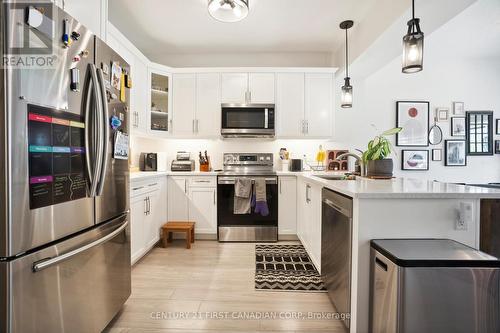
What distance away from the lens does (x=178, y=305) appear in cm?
184

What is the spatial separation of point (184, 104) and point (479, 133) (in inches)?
192

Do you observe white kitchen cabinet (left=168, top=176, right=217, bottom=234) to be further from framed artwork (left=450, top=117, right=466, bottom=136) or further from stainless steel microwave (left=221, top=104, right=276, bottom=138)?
framed artwork (left=450, top=117, right=466, bottom=136)

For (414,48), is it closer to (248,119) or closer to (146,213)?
(248,119)

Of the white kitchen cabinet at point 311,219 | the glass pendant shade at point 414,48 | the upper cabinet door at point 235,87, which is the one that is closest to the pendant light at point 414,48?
the glass pendant shade at point 414,48

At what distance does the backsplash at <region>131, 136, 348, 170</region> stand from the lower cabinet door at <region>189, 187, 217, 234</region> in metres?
0.64

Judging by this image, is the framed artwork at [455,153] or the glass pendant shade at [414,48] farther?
the framed artwork at [455,153]

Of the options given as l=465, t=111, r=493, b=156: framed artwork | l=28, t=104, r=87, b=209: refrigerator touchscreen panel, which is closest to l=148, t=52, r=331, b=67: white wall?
l=465, t=111, r=493, b=156: framed artwork

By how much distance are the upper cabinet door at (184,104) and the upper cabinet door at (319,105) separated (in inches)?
67.6

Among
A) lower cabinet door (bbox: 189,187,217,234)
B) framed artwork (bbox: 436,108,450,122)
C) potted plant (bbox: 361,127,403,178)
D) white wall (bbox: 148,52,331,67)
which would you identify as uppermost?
white wall (bbox: 148,52,331,67)

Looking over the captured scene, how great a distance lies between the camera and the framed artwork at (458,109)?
3992 mm

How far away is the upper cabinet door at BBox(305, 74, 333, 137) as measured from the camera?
3.57 meters

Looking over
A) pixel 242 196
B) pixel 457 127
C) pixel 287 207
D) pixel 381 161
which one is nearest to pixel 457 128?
pixel 457 127

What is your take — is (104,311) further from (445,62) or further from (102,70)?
(445,62)

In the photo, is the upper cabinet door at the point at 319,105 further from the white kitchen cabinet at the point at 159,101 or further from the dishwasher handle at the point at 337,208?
the white kitchen cabinet at the point at 159,101
